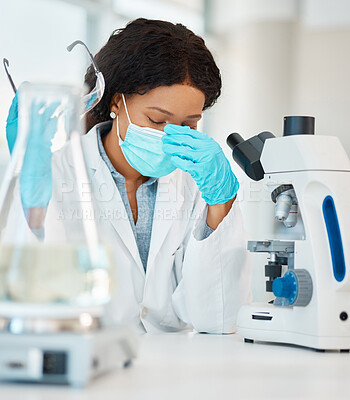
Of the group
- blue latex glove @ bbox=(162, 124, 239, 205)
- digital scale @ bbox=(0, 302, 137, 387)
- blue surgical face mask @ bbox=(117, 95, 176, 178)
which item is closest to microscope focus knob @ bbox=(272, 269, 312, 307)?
blue latex glove @ bbox=(162, 124, 239, 205)

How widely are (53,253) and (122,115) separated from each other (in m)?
1.22

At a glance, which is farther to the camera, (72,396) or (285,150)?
(285,150)

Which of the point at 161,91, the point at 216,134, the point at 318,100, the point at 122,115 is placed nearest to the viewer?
the point at 161,91

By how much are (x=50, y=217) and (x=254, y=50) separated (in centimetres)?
418

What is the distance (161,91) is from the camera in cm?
172

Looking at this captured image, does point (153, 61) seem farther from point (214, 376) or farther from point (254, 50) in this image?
point (254, 50)

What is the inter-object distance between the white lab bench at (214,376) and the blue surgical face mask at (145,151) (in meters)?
0.73

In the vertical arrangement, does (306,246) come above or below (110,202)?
below

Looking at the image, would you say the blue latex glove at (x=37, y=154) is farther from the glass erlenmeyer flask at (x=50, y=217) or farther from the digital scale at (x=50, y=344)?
the digital scale at (x=50, y=344)

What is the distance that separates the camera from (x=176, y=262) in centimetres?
181

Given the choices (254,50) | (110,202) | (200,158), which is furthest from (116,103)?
(254,50)

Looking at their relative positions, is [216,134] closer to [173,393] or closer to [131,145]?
[131,145]

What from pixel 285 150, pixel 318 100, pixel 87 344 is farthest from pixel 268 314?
pixel 318 100

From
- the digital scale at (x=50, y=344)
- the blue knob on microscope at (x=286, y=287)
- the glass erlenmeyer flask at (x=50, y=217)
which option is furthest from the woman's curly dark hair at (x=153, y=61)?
the digital scale at (x=50, y=344)
